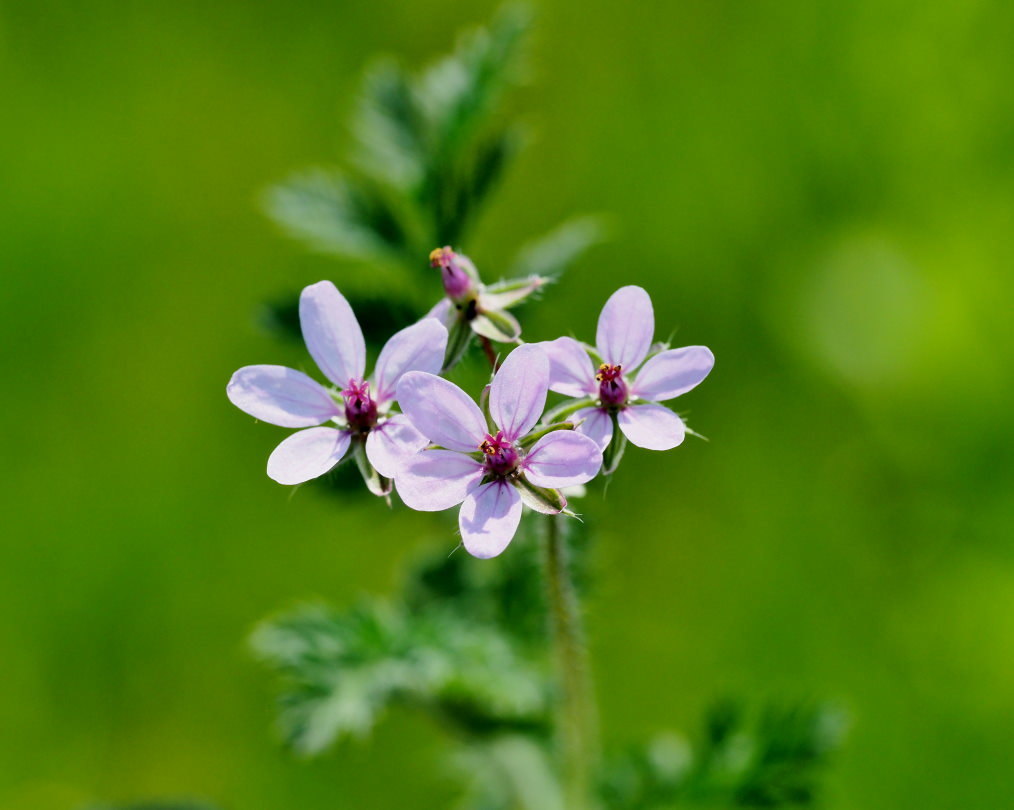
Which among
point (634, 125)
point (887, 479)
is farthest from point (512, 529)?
point (634, 125)

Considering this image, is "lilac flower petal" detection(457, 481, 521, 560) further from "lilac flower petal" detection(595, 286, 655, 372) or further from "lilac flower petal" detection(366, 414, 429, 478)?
"lilac flower petal" detection(595, 286, 655, 372)

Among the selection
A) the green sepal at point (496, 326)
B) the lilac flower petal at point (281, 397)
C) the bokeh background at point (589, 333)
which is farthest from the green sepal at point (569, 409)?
the bokeh background at point (589, 333)

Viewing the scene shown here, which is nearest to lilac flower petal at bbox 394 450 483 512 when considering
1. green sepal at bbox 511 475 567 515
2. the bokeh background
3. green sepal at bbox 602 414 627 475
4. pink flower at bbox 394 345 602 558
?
pink flower at bbox 394 345 602 558

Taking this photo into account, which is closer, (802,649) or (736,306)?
(802,649)

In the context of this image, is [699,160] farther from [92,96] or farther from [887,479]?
[92,96]

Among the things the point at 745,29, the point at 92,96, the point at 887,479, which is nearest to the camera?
the point at 887,479

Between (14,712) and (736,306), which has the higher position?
(736,306)
